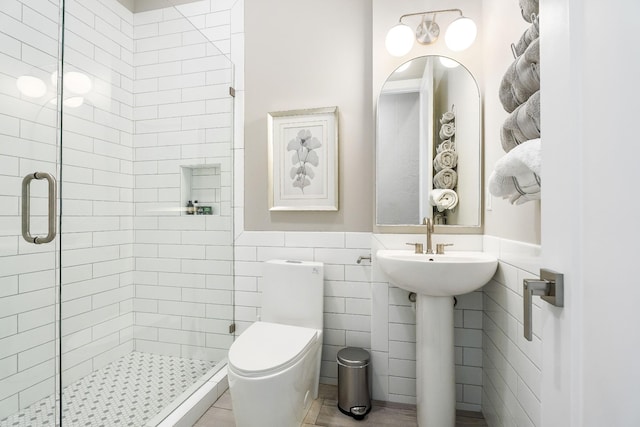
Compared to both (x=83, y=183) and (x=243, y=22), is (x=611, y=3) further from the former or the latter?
(x=243, y=22)

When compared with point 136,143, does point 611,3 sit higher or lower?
lower

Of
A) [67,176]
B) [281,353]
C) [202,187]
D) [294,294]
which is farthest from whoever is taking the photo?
[202,187]

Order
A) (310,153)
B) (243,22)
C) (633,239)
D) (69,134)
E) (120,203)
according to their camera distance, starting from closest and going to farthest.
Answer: (633,239) < (69,134) < (120,203) < (310,153) < (243,22)

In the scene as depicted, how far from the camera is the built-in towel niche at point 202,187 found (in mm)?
1861

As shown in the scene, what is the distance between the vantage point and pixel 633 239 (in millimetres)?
364

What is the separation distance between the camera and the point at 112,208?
1722 millimetres

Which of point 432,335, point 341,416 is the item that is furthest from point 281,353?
point 432,335

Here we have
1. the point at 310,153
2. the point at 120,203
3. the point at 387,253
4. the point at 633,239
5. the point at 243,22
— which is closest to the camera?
the point at 633,239

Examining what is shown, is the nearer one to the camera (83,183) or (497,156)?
(497,156)

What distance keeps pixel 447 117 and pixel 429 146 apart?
0.18 metres

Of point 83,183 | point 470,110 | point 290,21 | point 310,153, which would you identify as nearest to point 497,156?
point 470,110

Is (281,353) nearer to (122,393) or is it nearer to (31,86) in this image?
(122,393)

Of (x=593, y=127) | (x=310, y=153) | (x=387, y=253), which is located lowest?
(x=387, y=253)

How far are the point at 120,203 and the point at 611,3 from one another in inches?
80.2
